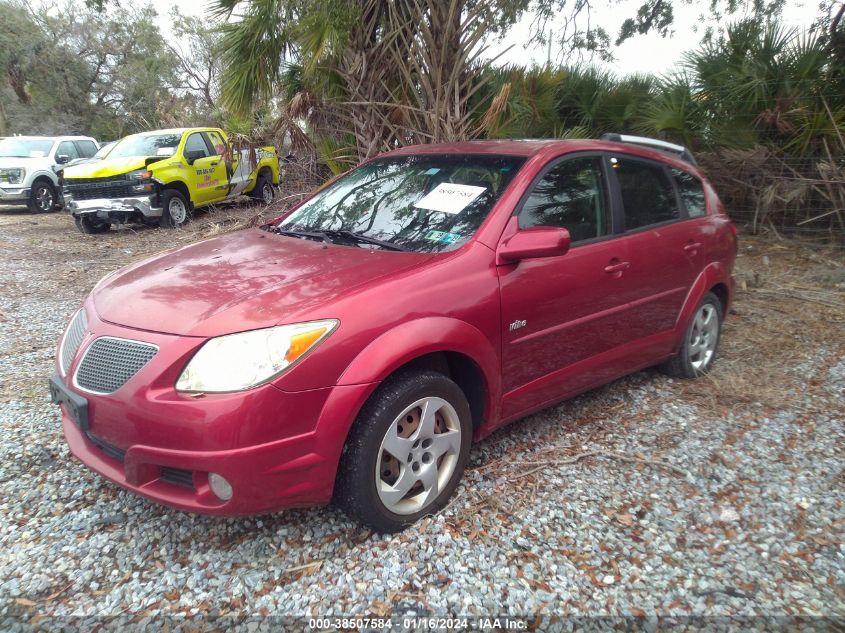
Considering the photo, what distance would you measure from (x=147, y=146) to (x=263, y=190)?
284 cm

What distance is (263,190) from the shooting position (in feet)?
45.0

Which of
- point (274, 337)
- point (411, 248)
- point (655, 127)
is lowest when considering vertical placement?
point (274, 337)

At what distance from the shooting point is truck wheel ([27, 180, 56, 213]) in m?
13.9

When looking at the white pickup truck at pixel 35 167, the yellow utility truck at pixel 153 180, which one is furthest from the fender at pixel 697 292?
the white pickup truck at pixel 35 167

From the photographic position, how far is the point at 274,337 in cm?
232

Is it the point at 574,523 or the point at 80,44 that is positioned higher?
the point at 80,44

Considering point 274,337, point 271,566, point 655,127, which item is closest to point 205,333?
point 274,337

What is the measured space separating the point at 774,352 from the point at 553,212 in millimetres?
2775

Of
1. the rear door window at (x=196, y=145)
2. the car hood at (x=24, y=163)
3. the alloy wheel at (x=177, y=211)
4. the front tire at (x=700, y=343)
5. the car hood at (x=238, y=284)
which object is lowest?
the front tire at (x=700, y=343)

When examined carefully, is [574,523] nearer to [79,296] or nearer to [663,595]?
[663,595]

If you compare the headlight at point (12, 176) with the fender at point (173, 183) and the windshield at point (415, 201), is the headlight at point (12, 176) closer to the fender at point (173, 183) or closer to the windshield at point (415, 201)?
the fender at point (173, 183)

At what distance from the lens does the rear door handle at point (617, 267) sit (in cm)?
345

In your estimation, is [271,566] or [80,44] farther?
[80,44]

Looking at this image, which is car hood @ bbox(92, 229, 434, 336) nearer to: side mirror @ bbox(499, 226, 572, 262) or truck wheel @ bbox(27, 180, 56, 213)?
side mirror @ bbox(499, 226, 572, 262)
